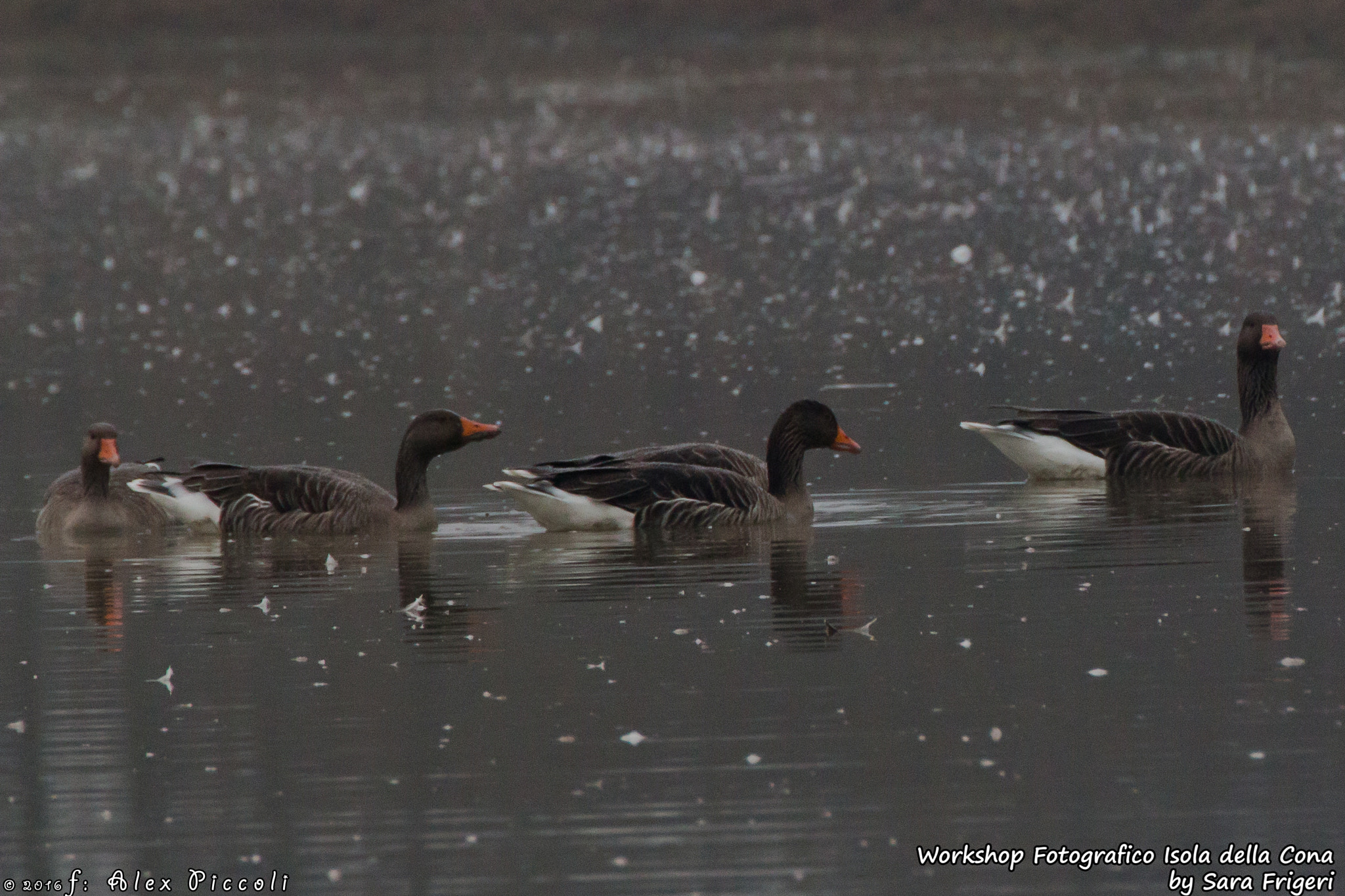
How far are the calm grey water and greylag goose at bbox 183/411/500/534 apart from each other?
1.12 ft

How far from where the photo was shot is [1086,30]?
7750 cm

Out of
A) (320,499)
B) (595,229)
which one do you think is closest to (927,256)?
(595,229)

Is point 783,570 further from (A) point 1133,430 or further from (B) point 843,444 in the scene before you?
(A) point 1133,430

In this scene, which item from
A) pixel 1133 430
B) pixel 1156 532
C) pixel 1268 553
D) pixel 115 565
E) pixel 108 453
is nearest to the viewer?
pixel 1268 553

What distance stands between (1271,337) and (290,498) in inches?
A: 305

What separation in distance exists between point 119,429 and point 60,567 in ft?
22.1

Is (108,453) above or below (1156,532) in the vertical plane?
above

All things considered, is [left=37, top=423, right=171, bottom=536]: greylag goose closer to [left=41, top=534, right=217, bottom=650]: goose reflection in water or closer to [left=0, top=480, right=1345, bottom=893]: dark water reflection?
[left=41, top=534, right=217, bottom=650]: goose reflection in water

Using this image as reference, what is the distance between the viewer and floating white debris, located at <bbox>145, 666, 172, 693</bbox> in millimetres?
11055

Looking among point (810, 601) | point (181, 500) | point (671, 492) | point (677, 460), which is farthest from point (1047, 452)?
point (181, 500)

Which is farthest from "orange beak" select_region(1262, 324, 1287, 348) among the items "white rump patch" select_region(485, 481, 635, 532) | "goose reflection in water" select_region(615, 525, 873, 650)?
"white rump patch" select_region(485, 481, 635, 532)

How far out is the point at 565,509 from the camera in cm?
1562

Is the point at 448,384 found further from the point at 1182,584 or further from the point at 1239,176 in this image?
the point at 1239,176

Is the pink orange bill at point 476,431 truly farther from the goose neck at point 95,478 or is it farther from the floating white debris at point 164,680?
the floating white debris at point 164,680
